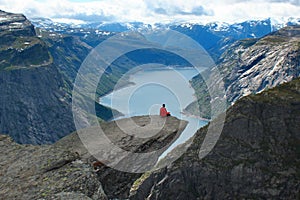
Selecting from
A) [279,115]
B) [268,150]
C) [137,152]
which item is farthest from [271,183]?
[137,152]

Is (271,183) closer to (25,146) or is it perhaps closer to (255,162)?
(255,162)

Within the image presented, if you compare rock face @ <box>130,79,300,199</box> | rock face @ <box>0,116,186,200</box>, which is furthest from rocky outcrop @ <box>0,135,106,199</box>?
rock face @ <box>130,79,300,199</box>

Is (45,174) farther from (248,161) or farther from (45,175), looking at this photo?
(248,161)

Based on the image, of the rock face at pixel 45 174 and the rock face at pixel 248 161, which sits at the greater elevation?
the rock face at pixel 45 174

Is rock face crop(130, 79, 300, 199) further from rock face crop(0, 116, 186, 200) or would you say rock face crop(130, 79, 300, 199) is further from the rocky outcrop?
the rocky outcrop

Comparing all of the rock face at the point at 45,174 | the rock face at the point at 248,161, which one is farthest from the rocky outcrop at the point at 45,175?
the rock face at the point at 248,161

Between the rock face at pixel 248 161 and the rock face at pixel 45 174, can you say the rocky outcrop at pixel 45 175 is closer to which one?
the rock face at pixel 45 174

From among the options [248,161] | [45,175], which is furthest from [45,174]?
[248,161]

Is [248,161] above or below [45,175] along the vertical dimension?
below
